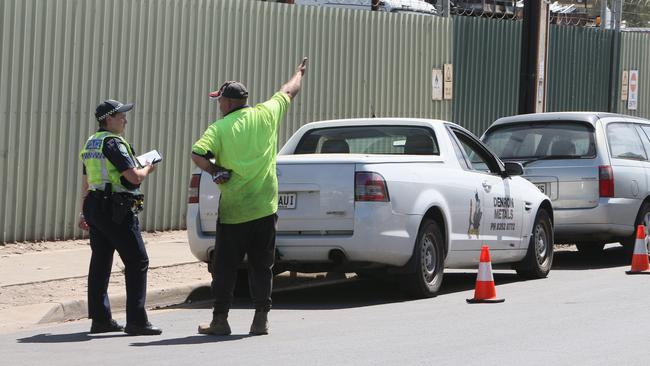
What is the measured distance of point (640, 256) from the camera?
13.9 meters

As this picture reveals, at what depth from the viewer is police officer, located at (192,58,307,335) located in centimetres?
930

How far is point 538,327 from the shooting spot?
963cm

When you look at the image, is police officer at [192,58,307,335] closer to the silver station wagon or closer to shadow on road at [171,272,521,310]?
shadow on road at [171,272,521,310]

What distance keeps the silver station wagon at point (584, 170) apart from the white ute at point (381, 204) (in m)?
2.02

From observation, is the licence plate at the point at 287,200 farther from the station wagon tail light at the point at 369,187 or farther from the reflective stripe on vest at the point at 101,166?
the reflective stripe on vest at the point at 101,166

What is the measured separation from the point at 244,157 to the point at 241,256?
2.40 feet

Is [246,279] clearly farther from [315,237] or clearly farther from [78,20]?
[78,20]

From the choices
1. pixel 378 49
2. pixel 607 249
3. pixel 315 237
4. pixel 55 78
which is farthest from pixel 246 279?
pixel 378 49

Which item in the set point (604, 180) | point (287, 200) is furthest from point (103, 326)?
point (604, 180)

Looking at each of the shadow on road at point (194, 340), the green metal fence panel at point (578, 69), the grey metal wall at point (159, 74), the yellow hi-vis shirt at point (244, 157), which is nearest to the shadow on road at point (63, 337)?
the shadow on road at point (194, 340)

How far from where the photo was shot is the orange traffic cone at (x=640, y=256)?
13852 mm

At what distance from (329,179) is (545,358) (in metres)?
3.38

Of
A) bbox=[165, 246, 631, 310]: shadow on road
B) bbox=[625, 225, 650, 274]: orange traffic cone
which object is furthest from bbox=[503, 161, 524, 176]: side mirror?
bbox=[625, 225, 650, 274]: orange traffic cone

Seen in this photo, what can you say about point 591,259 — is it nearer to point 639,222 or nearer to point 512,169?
point 639,222
